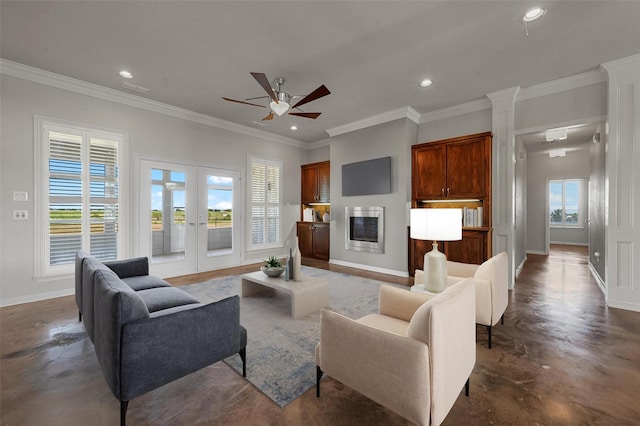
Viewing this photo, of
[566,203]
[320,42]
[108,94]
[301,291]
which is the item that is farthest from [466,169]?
[566,203]

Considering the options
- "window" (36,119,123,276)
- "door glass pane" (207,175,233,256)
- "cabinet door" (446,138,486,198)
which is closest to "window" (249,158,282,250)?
"door glass pane" (207,175,233,256)

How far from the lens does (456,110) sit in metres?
4.79

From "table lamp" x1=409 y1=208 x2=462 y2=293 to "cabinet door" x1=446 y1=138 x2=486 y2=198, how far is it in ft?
8.20

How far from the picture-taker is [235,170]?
5801 millimetres

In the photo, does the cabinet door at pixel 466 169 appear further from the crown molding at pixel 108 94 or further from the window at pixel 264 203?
the crown molding at pixel 108 94

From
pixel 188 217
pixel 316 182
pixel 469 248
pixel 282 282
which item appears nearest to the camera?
pixel 282 282

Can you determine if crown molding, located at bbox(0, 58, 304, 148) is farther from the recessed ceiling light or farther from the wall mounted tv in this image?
the recessed ceiling light

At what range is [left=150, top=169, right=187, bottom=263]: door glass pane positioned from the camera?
4.70 metres

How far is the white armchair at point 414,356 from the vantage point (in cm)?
125

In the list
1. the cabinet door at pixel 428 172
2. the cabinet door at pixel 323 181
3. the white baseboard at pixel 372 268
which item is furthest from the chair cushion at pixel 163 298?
the cabinet door at pixel 323 181

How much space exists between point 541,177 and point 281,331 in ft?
31.0

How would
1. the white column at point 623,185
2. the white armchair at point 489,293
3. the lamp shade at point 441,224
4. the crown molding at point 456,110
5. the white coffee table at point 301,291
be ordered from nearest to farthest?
the lamp shade at point 441,224 → the white armchair at point 489,293 → the white coffee table at point 301,291 → the white column at point 623,185 → the crown molding at point 456,110

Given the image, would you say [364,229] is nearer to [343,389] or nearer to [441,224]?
[441,224]

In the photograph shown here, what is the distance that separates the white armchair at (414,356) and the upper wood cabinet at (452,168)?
3.17 m
